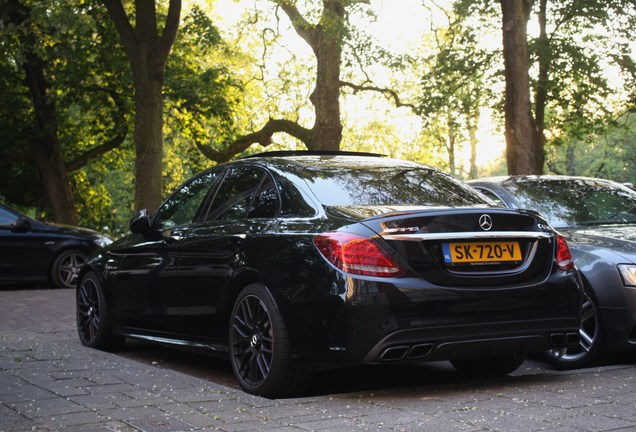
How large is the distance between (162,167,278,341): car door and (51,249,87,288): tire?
1024 cm

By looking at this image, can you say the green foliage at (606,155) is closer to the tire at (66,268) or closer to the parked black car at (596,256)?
the tire at (66,268)

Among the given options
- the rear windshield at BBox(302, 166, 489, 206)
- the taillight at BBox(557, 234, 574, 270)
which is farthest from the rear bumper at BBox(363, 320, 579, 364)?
the rear windshield at BBox(302, 166, 489, 206)

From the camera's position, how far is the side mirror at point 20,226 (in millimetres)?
16641

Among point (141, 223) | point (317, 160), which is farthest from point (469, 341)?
point (141, 223)

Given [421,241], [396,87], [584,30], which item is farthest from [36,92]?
[421,241]

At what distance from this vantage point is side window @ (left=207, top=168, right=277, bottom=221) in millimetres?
6613

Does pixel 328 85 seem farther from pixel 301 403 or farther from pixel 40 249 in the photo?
pixel 301 403

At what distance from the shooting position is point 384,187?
636 centimetres

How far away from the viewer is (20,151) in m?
27.2

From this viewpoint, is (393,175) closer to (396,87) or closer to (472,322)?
(472,322)

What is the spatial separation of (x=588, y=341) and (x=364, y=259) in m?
2.68

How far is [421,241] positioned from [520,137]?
11118 millimetres

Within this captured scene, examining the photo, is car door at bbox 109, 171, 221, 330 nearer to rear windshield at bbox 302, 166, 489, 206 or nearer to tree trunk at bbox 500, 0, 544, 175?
rear windshield at bbox 302, 166, 489, 206

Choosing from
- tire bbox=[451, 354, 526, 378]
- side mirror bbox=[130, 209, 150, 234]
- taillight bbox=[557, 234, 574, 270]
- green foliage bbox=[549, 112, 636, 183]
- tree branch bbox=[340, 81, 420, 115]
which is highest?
tree branch bbox=[340, 81, 420, 115]
